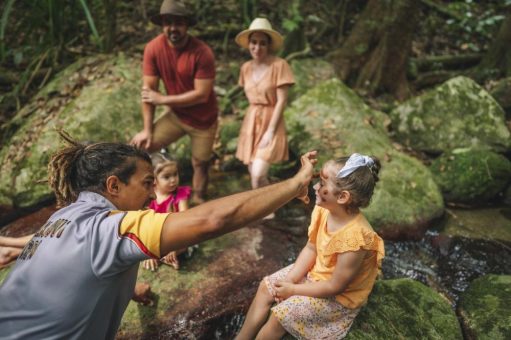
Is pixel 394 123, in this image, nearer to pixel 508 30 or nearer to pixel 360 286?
pixel 508 30

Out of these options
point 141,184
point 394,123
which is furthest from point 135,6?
point 141,184

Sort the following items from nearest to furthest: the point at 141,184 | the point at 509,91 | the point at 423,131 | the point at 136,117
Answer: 1. the point at 141,184
2. the point at 136,117
3. the point at 423,131
4. the point at 509,91

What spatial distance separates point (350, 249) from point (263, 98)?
2.32m

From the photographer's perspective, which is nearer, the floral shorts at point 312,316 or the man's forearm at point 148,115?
the floral shorts at point 312,316

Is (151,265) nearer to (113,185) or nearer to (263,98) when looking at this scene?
(113,185)

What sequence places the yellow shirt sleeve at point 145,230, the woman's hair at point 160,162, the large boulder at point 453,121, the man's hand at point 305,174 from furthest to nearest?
the large boulder at point 453,121, the woman's hair at point 160,162, the man's hand at point 305,174, the yellow shirt sleeve at point 145,230

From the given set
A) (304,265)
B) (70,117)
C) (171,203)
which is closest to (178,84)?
(171,203)

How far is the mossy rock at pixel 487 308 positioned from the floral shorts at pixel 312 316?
3.84 ft

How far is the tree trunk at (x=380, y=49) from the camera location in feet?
21.6

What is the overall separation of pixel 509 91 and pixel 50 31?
24.3ft

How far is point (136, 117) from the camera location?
5.33m

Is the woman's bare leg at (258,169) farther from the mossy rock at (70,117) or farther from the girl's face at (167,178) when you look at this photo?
the mossy rock at (70,117)

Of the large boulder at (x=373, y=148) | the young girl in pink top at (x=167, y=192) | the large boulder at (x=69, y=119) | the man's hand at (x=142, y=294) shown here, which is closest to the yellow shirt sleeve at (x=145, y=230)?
the man's hand at (x=142, y=294)

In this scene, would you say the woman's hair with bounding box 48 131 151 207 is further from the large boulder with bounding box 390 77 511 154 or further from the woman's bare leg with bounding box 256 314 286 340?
the large boulder with bounding box 390 77 511 154
